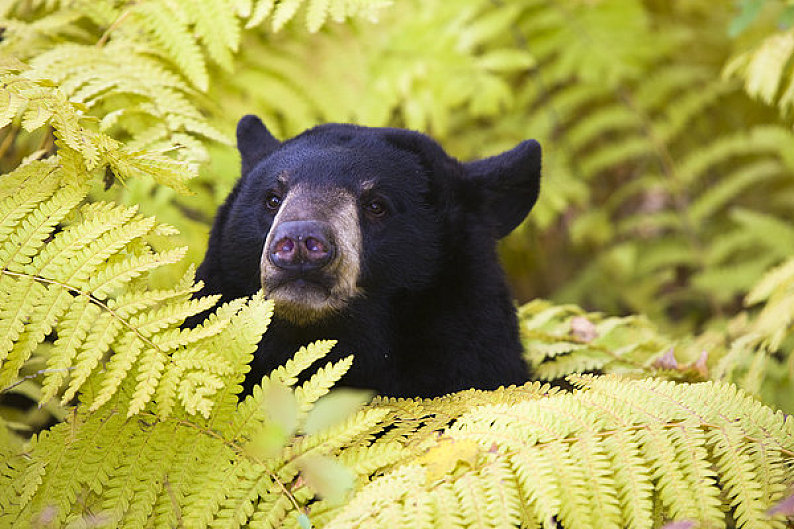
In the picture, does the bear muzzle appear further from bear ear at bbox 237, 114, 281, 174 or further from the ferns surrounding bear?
bear ear at bbox 237, 114, 281, 174

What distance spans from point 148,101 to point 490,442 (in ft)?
8.47

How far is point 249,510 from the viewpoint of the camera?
243 cm

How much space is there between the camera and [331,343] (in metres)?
2.63

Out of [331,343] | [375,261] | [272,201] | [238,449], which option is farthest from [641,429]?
[272,201]

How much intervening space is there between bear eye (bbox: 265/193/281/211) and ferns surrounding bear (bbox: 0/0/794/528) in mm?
429

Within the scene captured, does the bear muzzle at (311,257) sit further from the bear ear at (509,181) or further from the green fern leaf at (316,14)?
the green fern leaf at (316,14)

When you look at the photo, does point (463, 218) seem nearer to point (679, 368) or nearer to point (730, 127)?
point (679, 368)

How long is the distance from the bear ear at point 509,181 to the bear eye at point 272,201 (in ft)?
3.09

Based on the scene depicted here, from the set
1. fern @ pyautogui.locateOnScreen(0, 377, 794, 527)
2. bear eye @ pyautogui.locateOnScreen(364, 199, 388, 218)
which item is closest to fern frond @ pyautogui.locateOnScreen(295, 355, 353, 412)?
fern @ pyautogui.locateOnScreen(0, 377, 794, 527)

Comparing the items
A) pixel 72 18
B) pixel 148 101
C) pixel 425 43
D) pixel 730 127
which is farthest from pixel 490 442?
pixel 730 127

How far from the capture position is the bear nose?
3.11 metres

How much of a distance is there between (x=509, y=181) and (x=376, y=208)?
2.48 feet

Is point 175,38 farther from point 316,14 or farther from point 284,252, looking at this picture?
point 284,252

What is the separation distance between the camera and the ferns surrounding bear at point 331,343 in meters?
2.44
